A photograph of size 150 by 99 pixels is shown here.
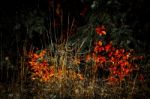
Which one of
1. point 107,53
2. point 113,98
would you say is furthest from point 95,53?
point 113,98

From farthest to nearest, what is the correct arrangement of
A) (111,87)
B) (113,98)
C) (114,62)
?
(114,62), (111,87), (113,98)

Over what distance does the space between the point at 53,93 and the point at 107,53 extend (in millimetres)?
1603

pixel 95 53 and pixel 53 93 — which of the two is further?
pixel 95 53

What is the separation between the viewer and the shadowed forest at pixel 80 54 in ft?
21.0

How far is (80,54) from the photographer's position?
7.32 m

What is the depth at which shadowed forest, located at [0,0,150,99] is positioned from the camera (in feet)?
21.0

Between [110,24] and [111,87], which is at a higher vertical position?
[110,24]

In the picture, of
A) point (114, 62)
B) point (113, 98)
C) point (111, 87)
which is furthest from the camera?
point (114, 62)

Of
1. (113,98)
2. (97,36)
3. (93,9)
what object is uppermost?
(93,9)

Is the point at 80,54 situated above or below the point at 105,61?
above

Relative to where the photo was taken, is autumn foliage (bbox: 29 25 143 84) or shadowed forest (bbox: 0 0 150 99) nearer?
shadowed forest (bbox: 0 0 150 99)

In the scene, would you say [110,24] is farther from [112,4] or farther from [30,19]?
[30,19]

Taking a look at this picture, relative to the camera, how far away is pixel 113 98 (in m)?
6.15

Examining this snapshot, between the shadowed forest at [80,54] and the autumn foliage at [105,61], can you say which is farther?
the autumn foliage at [105,61]
